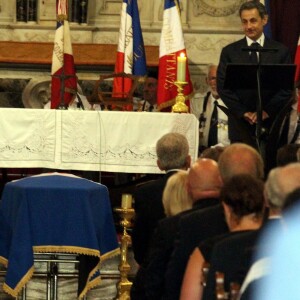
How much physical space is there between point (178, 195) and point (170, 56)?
18.0 ft

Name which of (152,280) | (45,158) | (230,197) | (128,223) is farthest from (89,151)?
(230,197)

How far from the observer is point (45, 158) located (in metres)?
9.50

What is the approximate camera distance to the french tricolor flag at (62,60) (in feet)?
36.1

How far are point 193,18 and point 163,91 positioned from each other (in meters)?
3.50

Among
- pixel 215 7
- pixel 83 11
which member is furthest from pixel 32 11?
pixel 215 7

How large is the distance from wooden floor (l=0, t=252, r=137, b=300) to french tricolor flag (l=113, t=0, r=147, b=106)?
3055 mm

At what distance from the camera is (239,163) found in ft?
18.4

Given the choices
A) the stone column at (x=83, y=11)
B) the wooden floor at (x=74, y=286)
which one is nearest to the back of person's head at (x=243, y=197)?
the wooden floor at (x=74, y=286)

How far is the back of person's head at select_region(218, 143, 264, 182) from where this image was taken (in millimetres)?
5576

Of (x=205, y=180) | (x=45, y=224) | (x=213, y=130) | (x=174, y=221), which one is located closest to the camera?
(x=205, y=180)

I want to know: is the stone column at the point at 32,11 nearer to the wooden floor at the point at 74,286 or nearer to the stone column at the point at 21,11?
the stone column at the point at 21,11

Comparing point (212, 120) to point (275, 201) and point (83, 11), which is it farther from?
point (275, 201)

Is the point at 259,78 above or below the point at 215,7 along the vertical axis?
below

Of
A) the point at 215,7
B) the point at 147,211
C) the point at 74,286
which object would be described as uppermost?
the point at 215,7
